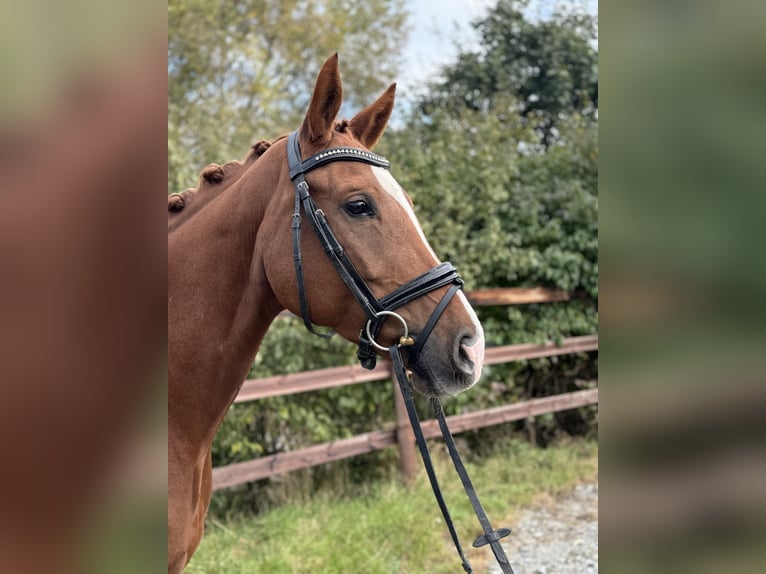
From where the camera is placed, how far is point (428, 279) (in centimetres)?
155

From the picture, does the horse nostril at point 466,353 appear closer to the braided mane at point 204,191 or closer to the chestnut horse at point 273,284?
the chestnut horse at point 273,284

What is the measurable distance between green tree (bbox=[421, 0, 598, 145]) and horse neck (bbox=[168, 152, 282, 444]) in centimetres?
602

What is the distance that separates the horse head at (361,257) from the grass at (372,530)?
90.5 inches

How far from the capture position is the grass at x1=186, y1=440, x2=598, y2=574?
11.0ft

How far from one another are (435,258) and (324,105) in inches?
23.5

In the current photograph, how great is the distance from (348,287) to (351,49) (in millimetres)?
7545

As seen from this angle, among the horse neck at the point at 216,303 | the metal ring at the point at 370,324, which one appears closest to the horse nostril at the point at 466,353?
the metal ring at the point at 370,324

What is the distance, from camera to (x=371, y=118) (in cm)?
191

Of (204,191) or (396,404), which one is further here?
(396,404)

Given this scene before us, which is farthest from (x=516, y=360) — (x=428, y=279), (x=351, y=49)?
(x=351, y=49)
